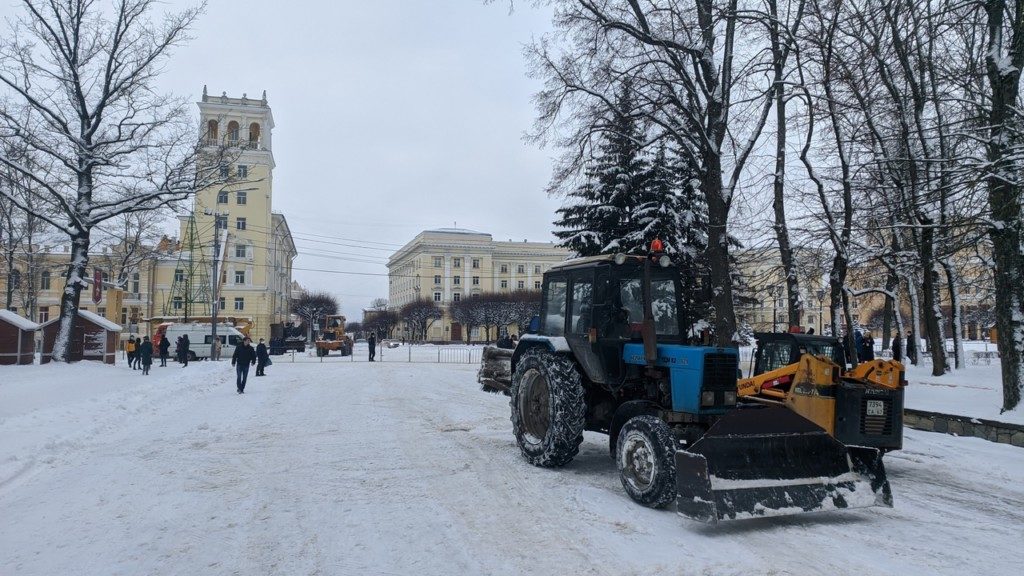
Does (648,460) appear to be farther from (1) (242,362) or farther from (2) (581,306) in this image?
(1) (242,362)

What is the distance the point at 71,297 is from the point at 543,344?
23.3 metres

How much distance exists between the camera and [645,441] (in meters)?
6.74

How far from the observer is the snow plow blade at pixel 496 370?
45.2ft

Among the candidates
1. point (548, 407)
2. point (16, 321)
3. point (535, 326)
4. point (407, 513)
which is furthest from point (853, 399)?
point (16, 321)

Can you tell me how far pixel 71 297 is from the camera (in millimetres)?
25391

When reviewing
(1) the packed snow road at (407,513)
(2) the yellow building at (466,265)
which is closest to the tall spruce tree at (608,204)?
(1) the packed snow road at (407,513)

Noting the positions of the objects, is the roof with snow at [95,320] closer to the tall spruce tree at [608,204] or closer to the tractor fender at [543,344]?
the tall spruce tree at [608,204]

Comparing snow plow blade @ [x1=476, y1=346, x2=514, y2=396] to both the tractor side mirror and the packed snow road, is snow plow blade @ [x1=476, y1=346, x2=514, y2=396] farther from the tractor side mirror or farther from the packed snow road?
the tractor side mirror

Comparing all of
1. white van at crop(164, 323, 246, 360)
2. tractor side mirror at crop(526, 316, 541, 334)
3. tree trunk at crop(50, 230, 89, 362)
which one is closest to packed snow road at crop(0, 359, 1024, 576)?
tractor side mirror at crop(526, 316, 541, 334)

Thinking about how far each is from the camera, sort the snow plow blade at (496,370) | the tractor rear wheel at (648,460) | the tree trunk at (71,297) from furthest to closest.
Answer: the tree trunk at (71,297) < the snow plow blade at (496,370) < the tractor rear wheel at (648,460)

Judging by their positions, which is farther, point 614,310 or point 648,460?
point 614,310

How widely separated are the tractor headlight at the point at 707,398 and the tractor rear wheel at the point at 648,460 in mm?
434

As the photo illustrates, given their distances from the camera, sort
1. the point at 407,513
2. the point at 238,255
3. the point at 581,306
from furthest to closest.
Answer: the point at 238,255 → the point at 581,306 → the point at 407,513

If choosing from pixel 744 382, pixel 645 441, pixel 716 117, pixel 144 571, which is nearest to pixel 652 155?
Result: pixel 716 117
